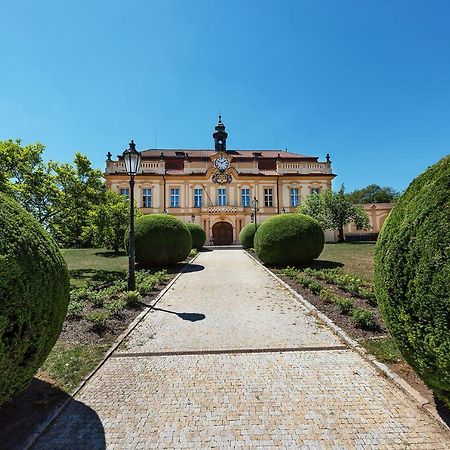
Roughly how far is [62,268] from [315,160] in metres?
42.2

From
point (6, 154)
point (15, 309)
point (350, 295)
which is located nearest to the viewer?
point (15, 309)

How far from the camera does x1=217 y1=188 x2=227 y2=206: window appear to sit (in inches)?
1505

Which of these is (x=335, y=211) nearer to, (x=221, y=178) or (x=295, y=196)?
(x=295, y=196)

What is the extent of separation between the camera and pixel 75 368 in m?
4.08

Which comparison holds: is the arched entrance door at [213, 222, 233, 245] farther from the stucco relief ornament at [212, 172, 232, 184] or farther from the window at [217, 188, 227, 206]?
the stucco relief ornament at [212, 172, 232, 184]

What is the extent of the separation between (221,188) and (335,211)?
47.6 feet

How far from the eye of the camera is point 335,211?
31.8 m

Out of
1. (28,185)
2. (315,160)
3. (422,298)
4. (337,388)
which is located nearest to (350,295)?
(337,388)

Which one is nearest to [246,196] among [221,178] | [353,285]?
[221,178]

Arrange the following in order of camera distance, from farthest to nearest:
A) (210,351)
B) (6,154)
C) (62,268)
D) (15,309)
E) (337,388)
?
(6,154) < (210,351) < (337,388) < (62,268) < (15,309)

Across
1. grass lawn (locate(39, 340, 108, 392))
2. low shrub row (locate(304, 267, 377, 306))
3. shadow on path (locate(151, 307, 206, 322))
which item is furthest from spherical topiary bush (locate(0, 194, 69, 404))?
low shrub row (locate(304, 267, 377, 306))

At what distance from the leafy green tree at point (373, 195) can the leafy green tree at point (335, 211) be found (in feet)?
107

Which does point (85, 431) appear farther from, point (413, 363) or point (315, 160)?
point (315, 160)

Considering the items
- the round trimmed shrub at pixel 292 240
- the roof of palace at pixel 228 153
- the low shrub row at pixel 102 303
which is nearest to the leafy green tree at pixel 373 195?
the roof of palace at pixel 228 153
